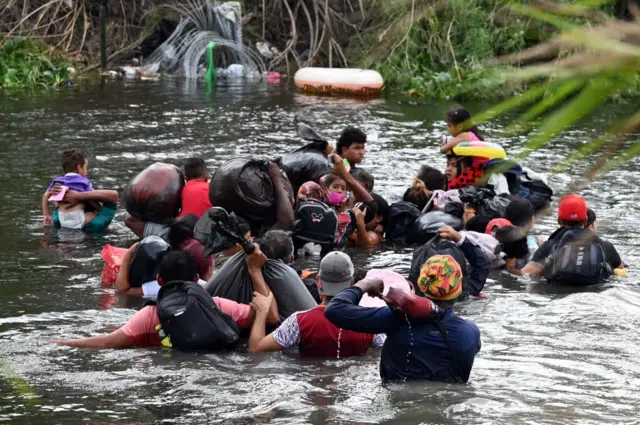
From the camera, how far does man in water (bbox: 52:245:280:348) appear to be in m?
6.68

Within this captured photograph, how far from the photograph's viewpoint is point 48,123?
17172 millimetres

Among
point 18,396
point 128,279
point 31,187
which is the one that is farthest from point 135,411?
point 31,187

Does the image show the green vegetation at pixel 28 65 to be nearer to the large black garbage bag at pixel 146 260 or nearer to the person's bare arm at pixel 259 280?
the large black garbage bag at pixel 146 260

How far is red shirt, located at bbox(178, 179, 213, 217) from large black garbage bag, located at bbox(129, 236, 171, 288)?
1117mm

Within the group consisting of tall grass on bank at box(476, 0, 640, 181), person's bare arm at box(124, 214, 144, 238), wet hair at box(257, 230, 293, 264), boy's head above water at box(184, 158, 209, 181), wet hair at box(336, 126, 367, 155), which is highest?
tall grass on bank at box(476, 0, 640, 181)

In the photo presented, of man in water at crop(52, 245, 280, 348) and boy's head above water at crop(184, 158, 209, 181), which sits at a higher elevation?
boy's head above water at crop(184, 158, 209, 181)

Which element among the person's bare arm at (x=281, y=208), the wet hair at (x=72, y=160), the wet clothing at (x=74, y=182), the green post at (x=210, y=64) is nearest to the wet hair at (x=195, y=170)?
the person's bare arm at (x=281, y=208)

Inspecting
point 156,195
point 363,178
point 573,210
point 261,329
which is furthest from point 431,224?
point 261,329

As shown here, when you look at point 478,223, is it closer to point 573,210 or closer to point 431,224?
point 431,224

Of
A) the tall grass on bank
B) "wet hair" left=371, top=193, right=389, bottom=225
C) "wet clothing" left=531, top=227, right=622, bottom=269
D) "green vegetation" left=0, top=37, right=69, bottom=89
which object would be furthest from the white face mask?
"green vegetation" left=0, top=37, right=69, bottom=89

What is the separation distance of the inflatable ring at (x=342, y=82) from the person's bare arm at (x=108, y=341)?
49.8 feet

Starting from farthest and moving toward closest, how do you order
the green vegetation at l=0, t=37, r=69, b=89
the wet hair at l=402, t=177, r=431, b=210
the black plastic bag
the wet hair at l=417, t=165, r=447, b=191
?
the green vegetation at l=0, t=37, r=69, b=89, the wet hair at l=417, t=165, r=447, b=191, the wet hair at l=402, t=177, r=431, b=210, the black plastic bag

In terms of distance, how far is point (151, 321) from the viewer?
6.67m

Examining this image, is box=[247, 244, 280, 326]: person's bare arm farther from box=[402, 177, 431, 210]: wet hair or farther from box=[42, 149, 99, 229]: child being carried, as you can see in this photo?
box=[402, 177, 431, 210]: wet hair
